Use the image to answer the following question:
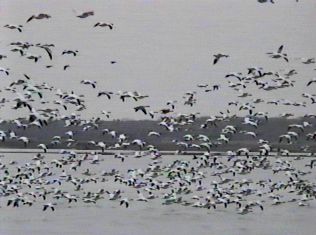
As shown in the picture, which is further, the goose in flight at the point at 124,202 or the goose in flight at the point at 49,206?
the goose in flight at the point at 124,202

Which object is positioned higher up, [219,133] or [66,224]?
[219,133]

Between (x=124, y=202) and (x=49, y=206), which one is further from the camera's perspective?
(x=124, y=202)

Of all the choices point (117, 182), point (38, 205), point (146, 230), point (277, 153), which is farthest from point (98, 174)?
point (277, 153)

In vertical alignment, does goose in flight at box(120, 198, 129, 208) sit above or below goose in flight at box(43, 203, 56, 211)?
above

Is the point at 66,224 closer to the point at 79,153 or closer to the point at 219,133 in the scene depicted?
the point at 79,153

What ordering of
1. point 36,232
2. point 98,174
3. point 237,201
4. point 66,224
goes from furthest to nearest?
point 98,174, point 237,201, point 66,224, point 36,232

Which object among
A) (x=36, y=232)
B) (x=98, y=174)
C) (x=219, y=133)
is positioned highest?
(x=219, y=133)

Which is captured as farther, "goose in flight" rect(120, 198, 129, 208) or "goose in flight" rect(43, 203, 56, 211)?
"goose in flight" rect(120, 198, 129, 208)

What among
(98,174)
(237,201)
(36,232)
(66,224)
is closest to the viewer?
(36,232)

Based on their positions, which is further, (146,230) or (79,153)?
(79,153)

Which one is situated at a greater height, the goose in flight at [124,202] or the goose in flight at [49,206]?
the goose in flight at [124,202]
